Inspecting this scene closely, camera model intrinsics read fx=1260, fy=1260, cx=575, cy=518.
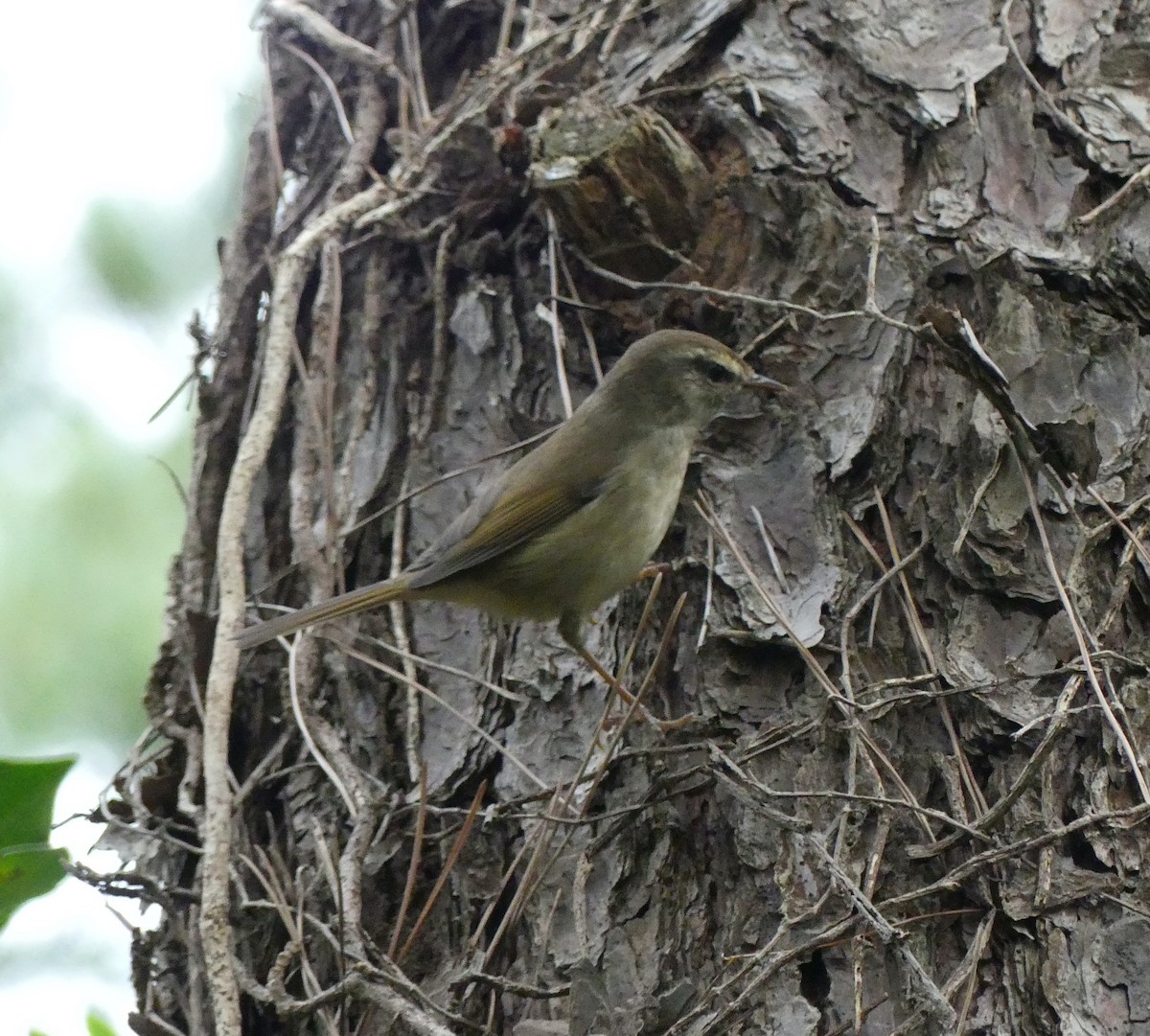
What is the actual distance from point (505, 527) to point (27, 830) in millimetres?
1558

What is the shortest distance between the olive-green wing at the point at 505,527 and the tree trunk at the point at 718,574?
0.82 ft

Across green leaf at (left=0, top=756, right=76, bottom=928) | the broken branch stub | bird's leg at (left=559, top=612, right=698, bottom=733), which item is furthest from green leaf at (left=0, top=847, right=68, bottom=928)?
the broken branch stub

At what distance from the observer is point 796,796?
2.55 m

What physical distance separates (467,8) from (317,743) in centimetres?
273

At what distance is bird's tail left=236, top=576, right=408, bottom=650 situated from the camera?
327 centimetres

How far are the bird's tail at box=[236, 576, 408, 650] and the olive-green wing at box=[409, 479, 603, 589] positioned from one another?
0.06m

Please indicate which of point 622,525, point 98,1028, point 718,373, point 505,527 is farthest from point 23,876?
point 718,373

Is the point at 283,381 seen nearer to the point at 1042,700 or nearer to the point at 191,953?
the point at 191,953

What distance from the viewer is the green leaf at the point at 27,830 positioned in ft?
7.32

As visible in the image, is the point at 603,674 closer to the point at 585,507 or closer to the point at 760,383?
the point at 585,507

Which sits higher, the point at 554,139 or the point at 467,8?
the point at 467,8

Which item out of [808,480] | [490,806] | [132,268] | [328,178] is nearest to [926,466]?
[808,480]

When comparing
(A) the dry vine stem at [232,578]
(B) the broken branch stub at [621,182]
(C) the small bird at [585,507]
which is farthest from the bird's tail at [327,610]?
(B) the broken branch stub at [621,182]

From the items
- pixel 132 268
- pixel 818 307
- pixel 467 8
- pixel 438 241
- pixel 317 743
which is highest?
pixel 132 268
